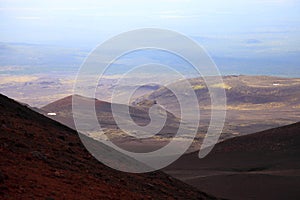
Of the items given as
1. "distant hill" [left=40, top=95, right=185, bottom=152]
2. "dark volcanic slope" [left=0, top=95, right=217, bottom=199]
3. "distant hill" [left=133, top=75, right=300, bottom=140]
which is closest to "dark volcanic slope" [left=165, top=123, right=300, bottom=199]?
"dark volcanic slope" [left=0, top=95, right=217, bottom=199]

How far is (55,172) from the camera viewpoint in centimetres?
1367

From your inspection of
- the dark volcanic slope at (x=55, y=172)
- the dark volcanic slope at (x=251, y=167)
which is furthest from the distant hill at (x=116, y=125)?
the dark volcanic slope at (x=55, y=172)

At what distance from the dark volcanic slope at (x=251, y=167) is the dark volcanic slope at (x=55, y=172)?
12.3 ft

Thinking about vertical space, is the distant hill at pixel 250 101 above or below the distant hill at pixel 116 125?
above

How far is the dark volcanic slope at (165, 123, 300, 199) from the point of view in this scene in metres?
21.6

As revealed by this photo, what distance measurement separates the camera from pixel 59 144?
17.3 metres

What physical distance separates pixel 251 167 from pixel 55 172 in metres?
16.6

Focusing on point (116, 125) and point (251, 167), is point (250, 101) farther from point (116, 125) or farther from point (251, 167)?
point (251, 167)

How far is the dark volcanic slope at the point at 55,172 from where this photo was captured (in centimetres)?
1184

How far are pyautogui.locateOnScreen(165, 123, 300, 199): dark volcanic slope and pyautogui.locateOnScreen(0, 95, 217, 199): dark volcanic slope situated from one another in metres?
3.76

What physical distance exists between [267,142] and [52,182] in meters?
22.7

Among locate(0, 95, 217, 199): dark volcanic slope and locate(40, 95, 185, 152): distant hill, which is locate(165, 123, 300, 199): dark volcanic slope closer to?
locate(0, 95, 217, 199): dark volcanic slope

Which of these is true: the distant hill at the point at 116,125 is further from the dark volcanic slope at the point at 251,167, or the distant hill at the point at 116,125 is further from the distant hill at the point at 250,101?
the dark volcanic slope at the point at 251,167

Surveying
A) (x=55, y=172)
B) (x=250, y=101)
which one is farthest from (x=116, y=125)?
(x=55, y=172)
